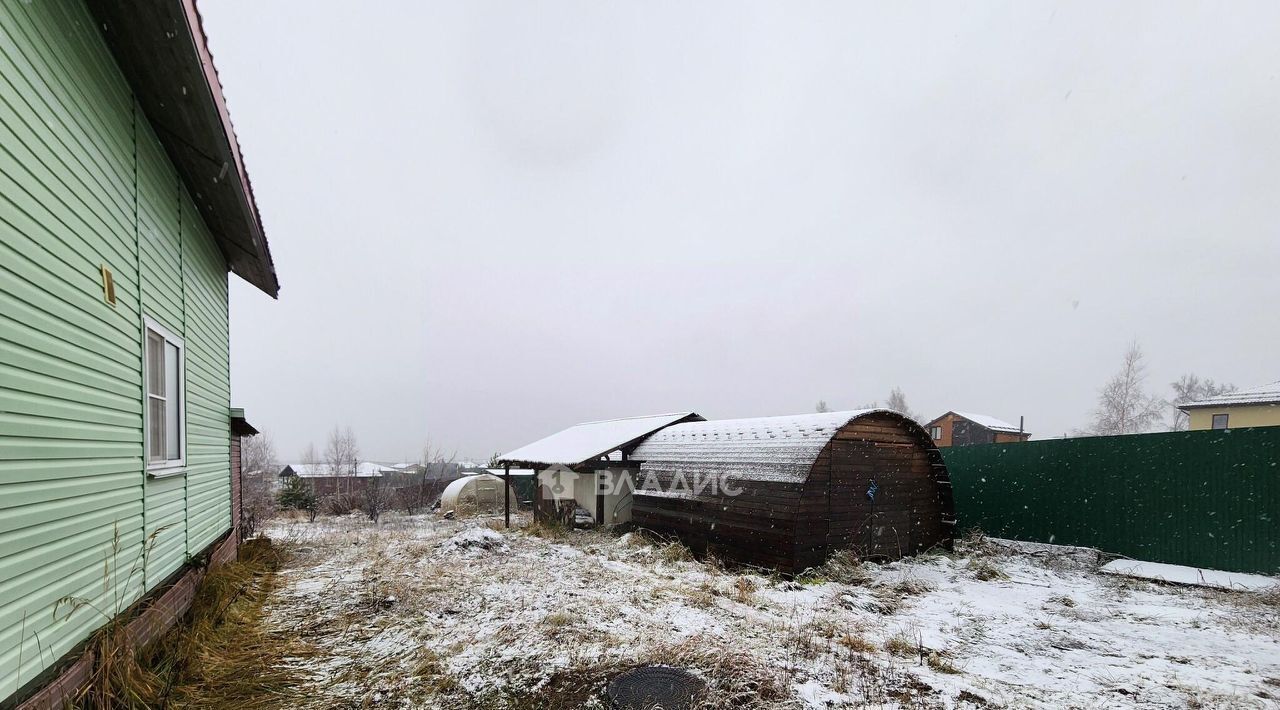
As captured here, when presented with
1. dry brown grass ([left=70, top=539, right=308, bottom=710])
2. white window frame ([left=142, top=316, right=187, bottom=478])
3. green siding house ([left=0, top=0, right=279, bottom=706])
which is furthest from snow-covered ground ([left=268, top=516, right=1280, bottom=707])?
white window frame ([left=142, top=316, right=187, bottom=478])

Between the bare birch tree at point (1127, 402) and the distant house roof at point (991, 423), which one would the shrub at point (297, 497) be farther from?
the bare birch tree at point (1127, 402)

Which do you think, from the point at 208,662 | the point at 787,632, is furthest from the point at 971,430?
the point at 208,662

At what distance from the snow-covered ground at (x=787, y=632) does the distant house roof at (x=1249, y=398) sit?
1638 centimetres

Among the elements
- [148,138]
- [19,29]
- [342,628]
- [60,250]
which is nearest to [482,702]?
[342,628]

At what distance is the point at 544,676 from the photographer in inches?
177

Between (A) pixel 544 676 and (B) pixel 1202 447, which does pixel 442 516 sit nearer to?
(A) pixel 544 676

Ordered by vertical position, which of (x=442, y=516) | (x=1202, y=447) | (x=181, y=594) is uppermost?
(x=1202, y=447)

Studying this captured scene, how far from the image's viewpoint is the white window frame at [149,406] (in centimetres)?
403

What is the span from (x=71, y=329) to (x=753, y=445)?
343 inches

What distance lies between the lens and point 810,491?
323 inches

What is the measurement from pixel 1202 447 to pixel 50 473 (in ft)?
43.7

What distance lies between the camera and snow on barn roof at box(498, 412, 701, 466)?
41.6 feet

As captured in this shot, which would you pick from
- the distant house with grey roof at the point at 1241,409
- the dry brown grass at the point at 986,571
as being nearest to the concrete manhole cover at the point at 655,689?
the dry brown grass at the point at 986,571

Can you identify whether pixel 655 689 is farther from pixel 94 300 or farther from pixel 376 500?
pixel 376 500
